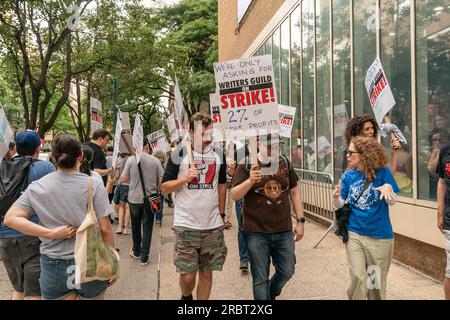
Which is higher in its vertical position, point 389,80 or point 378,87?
point 389,80

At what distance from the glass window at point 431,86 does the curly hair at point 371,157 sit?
2.34 meters

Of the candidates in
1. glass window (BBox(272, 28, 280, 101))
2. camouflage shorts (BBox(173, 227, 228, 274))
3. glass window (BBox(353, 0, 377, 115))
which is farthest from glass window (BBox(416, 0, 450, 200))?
glass window (BBox(272, 28, 280, 101))

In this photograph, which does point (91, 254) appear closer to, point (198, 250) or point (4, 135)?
point (198, 250)

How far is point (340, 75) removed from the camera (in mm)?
9773

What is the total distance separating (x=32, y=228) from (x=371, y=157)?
2713 mm

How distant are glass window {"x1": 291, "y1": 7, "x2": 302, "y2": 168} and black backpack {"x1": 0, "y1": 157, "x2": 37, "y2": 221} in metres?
9.43

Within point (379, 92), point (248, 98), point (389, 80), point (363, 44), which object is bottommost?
point (248, 98)

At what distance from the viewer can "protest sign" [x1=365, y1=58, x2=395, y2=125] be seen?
490 centimetres

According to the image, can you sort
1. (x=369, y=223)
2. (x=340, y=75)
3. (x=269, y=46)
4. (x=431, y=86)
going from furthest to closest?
(x=269, y=46)
(x=340, y=75)
(x=431, y=86)
(x=369, y=223)

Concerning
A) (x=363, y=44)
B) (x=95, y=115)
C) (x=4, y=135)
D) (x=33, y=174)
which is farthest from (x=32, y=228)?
(x=363, y=44)

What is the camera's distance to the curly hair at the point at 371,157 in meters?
4.04

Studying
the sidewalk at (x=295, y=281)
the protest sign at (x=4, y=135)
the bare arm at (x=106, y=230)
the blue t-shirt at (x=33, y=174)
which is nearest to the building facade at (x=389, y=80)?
the sidewalk at (x=295, y=281)
